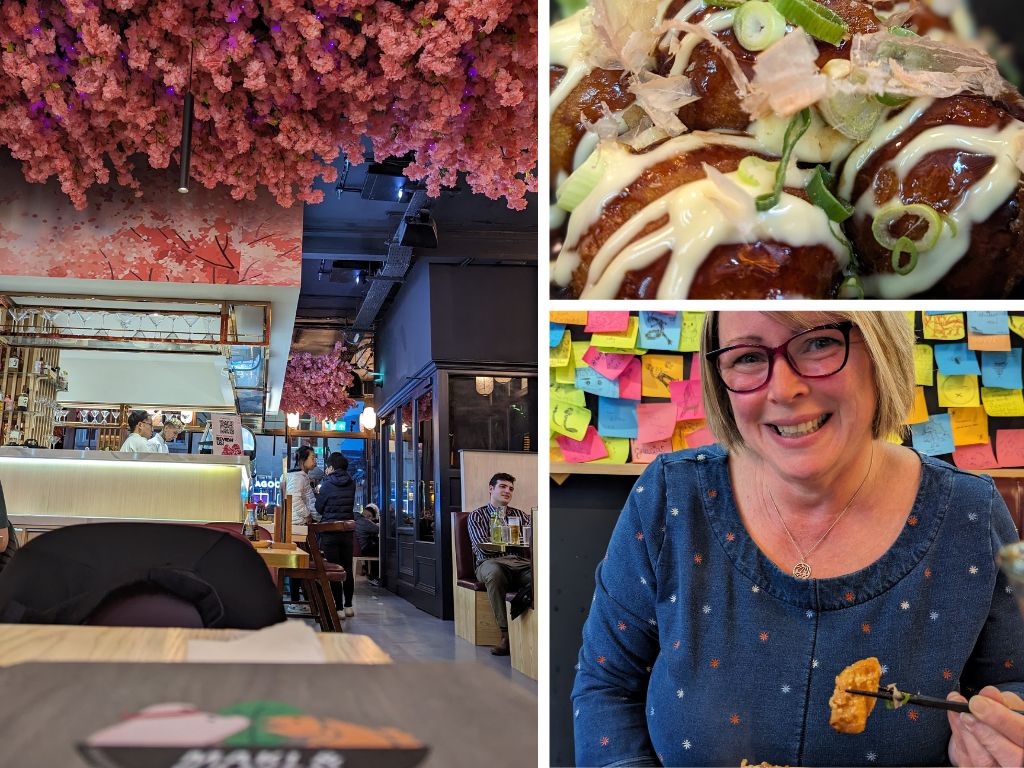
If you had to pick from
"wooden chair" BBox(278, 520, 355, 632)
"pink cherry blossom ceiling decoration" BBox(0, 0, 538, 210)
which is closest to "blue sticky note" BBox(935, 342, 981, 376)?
"pink cherry blossom ceiling decoration" BBox(0, 0, 538, 210)

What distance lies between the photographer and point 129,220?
16.4 ft

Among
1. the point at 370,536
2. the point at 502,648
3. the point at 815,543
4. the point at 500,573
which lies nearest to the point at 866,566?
the point at 815,543

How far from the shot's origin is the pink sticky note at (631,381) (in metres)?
1.33

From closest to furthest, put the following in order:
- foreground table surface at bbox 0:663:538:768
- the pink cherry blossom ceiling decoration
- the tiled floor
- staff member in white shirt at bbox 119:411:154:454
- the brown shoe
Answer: foreground table surface at bbox 0:663:538:768 → the pink cherry blossom ceiling decoration → the tiled floor → the brown shoe → staff member in white shirt at bbox 119:411:154:454

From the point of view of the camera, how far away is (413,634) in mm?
6727

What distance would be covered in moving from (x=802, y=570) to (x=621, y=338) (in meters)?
0.41

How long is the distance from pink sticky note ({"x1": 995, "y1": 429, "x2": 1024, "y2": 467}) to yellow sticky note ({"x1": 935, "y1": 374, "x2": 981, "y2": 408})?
0.06 meters

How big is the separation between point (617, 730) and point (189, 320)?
5805 mm

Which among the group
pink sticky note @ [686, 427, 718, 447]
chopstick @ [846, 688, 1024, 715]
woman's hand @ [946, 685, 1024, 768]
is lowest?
woman's hand @ [946, 685, 1024, 768]

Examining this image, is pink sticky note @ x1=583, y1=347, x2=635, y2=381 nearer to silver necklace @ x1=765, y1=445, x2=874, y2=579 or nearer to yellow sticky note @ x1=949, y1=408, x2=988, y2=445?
→ silver necklace @ x1=765, y1=445, x2=874, y2=579

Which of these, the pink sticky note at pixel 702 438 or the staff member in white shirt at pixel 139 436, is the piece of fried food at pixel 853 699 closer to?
the pink sticky note at pixel 702 438

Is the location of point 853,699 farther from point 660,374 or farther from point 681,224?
point 681,224

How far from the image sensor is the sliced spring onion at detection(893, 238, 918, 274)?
3.68 feet

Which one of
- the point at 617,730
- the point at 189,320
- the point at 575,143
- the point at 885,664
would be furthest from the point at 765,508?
the point at 189,320
